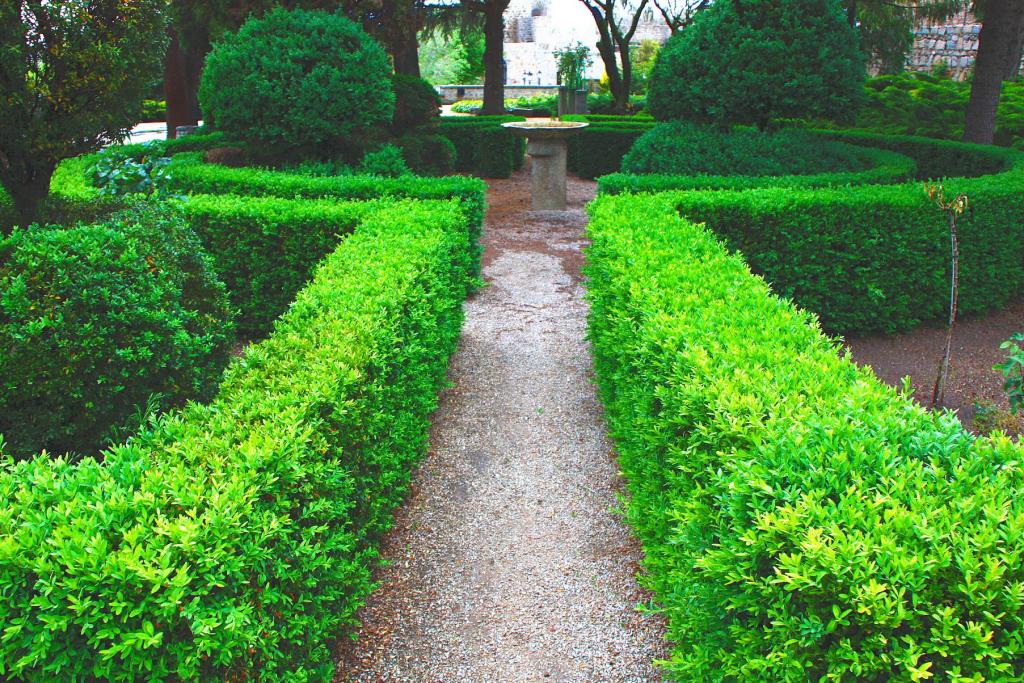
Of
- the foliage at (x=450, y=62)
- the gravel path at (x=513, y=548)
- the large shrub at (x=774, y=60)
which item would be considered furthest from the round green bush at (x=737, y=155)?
the foliage at (x=450, y=62)

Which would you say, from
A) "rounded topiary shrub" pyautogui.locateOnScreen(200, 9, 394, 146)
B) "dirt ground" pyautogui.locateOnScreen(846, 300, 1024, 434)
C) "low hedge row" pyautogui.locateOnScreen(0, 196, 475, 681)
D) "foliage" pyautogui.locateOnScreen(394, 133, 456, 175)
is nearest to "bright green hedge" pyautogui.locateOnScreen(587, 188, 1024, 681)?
"low hedge row" pyautogui.locateOnScreen(0, 196, 475, 681)

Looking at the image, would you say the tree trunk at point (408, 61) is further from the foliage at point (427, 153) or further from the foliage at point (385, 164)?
the foliage at point (385, 164)

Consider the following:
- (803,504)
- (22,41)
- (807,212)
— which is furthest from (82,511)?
(807,212)

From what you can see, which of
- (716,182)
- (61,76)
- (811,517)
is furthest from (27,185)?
(716,182)

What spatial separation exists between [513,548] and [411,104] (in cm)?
1192

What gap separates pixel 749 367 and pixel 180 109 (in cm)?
1787

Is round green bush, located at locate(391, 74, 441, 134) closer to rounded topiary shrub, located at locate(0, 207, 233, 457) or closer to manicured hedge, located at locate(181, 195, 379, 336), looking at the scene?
manicured hedge, located at locate(181, 195, 379, 336)

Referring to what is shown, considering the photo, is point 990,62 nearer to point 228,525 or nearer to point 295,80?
point 295,80

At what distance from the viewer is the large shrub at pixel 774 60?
10.1 m

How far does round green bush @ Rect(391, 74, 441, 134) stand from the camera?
14.6 meters

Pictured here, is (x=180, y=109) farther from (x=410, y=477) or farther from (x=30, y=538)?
(x=30, y=538)

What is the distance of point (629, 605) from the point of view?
3.94 m

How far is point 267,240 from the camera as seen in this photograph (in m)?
7.25

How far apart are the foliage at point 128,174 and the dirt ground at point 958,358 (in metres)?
7.35
